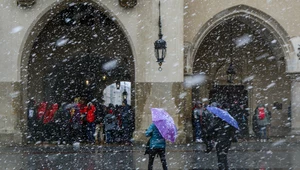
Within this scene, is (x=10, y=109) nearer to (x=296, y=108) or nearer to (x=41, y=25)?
(x=41, y=25)

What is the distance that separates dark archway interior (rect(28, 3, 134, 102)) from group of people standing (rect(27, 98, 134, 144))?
175 cm

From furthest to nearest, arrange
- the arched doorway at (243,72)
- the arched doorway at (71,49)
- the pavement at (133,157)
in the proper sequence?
the arched doorway at (243,72)
the arched doorway at (71,49)
the pavement at (133,157)

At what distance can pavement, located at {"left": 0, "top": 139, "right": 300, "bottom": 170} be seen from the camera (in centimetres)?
1248

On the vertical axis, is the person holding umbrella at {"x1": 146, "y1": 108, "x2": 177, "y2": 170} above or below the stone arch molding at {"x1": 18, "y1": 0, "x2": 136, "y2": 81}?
below

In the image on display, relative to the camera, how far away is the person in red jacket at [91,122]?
18.5 meters

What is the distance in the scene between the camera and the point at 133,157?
565 inches

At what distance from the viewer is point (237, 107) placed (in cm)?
2123

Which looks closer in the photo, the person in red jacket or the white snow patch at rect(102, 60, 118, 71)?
the person in red jacket

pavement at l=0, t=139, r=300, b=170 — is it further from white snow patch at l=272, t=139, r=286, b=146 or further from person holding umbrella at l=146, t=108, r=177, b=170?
person holding umbrella at l=146, t=108, r=177, b=170

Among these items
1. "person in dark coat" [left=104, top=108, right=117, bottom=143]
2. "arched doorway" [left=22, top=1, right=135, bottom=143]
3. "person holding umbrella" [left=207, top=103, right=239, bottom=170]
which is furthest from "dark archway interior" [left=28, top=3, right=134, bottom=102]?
"person holding umbrella" [left=207, top=103, right=239, bottom=170]

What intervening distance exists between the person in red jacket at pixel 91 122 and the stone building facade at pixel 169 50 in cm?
139

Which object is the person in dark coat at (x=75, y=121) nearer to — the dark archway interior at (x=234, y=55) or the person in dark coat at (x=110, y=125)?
the person in dark coat at (x=110, y=125)

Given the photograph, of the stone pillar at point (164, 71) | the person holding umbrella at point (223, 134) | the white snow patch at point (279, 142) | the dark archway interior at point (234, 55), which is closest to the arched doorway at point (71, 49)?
the stone pillar at point (164, 71)

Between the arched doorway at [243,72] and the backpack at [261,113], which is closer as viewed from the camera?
the backpack at [261,113]
